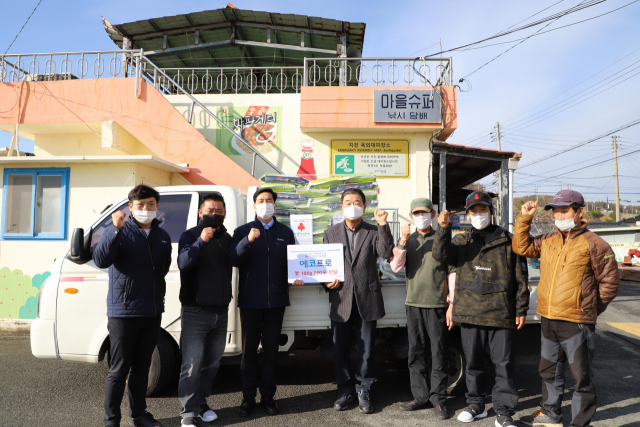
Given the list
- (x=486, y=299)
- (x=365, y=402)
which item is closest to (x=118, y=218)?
(x=365, y=402)

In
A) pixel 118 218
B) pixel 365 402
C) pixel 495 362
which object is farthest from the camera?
pixel 365 402

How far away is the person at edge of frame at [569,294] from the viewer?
3271 mm

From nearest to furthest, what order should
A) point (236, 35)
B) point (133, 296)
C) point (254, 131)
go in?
1. point (133, 296)
2. point (254, 131)
3. point (236, 35)

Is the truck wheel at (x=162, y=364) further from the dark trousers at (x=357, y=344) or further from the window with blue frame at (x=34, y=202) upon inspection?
the window with blue frame at (x=34, y=202)

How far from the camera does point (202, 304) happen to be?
3428 millimetres

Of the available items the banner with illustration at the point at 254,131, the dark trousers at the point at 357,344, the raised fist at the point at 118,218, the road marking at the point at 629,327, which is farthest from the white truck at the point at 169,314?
the banner with illustration at the point at 254,131

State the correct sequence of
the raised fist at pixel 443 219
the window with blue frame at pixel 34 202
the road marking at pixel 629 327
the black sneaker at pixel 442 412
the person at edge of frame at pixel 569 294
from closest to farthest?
the person at edge of frame at pixel 569 294 → the raised fist at pixel 443 219 → the black sneaker at pixel 442 412 → the window with blue frame at pixel 34 202 → the road marking at pixel 629 327

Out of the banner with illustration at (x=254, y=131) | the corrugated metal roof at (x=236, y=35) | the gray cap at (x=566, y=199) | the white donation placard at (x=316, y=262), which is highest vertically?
the corrugated metal roof at (x=236, y=35)

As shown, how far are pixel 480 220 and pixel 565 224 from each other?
26.4 inches

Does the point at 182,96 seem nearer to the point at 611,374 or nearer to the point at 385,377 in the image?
the point at 385,377

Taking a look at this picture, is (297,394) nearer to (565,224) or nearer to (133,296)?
(133,296)

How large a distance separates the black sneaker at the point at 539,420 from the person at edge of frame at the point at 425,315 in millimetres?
670

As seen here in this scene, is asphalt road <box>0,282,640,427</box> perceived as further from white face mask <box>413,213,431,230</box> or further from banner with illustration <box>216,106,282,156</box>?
banner with illustration <box>216,106,282,156</box>

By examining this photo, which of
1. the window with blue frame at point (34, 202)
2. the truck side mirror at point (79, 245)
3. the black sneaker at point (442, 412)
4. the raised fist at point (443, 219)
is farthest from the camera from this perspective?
the window with blue frame at point (34, 202)
